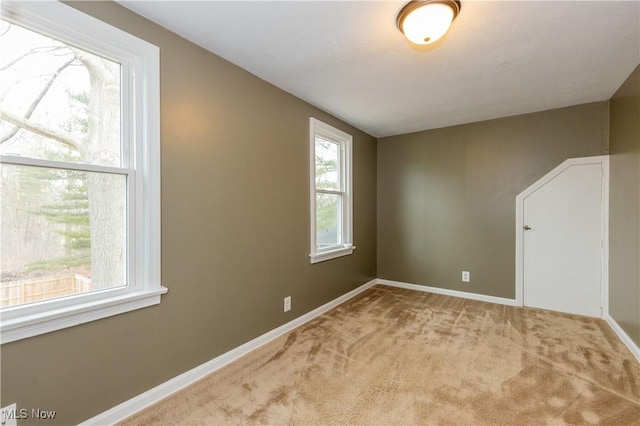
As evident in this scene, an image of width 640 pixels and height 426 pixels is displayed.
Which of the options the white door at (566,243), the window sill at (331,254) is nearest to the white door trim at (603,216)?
the white door at (566,243)

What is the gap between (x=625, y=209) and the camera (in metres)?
2.52

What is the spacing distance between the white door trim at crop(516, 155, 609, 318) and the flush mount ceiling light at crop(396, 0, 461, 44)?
2607 millimetres

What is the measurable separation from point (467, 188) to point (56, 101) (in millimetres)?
4035

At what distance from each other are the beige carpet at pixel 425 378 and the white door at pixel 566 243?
290mm

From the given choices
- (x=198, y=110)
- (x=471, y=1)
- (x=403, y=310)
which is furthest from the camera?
(x=403, y=310)

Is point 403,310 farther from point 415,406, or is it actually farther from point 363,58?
point 363,58

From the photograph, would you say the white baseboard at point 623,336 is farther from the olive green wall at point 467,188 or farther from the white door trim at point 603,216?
the olive green wall at point 467,188

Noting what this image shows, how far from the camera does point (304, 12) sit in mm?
1636

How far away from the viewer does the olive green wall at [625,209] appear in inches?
89.7

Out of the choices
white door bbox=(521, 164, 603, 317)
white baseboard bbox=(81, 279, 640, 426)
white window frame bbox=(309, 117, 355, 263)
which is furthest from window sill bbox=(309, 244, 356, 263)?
white door bbox=(521, 164, 603, 317)

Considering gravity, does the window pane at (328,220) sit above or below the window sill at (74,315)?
above

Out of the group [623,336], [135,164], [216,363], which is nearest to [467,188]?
[623,336]

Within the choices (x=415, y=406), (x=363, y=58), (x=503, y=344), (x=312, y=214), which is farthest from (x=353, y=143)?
(x=415, y=406)

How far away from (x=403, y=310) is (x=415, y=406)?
5.43 ft
